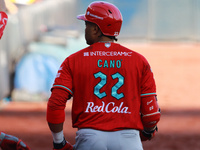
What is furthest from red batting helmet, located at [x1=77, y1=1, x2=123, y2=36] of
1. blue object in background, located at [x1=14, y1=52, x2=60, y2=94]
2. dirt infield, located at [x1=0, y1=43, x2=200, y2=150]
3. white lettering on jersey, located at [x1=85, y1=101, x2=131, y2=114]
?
blue object in background, located at [x1=14, y1=52, x2=60, y2=94]

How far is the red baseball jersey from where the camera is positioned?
10.7 ft

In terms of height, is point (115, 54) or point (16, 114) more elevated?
point (115, 54)

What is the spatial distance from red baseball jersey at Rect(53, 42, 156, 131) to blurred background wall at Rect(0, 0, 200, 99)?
301 inches

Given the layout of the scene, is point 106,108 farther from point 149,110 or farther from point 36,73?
point 36,73

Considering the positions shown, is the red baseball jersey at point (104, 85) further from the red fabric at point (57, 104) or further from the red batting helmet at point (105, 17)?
the red batting helmet at point (105, 17)

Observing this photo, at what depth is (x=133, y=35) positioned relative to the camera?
90.1 feet

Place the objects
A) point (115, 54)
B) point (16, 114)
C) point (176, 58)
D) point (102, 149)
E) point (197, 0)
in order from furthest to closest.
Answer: point (197, 0)
point (176, 58)
point (16, 114)
point (115, 54)
point (102, 149)

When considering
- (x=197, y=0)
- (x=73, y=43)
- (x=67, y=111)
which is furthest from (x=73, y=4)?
(x=67, y=111)

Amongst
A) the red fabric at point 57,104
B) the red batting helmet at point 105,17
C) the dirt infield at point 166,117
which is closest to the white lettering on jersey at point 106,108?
the red fabric at point 57,104

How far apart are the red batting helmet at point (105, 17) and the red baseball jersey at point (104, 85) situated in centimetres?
22

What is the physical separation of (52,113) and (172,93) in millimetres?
9306

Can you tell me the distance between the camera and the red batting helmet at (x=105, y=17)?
136 inches

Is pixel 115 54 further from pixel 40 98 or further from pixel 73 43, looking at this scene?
pixel 73 43

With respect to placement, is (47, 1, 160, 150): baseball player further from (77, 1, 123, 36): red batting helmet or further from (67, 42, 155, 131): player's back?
(77, 1, 123, 36): red batting helmet
